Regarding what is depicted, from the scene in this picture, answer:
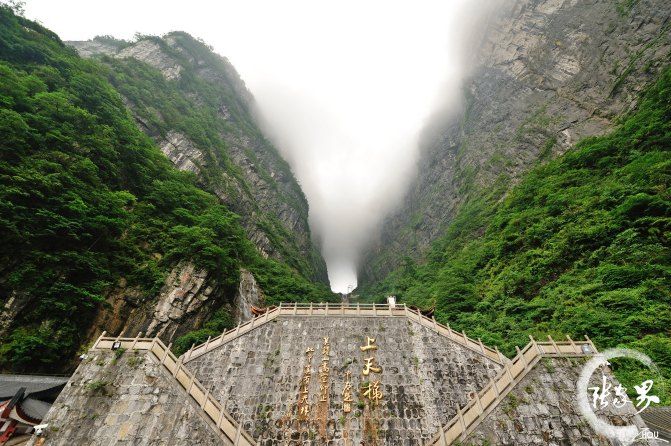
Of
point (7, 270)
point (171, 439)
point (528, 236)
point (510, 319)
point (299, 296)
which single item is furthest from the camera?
point (299, 296)

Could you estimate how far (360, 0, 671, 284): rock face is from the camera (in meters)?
37.9

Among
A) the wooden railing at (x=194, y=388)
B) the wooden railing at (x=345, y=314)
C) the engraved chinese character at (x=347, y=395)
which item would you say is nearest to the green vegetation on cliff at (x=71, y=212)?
the wooden railing at (x=194, y=388)

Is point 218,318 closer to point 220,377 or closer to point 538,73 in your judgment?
point 220,377

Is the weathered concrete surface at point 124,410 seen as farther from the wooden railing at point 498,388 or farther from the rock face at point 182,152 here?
the rock face at point 182,152

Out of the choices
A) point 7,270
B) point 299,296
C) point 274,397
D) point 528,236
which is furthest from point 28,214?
point 528,236

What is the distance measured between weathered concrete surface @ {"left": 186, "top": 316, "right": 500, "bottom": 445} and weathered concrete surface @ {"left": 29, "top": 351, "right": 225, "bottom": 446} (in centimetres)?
369

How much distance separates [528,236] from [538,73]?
138ft

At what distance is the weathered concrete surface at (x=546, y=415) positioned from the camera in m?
8.85

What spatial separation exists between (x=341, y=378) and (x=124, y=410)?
824 cm

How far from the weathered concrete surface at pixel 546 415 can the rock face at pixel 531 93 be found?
37831mm

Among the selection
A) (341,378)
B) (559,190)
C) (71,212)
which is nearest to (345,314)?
(341,378)

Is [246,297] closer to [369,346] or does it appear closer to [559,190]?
[369,346]

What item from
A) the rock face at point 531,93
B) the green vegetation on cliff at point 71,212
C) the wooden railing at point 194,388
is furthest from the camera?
the rock face at point 531,93

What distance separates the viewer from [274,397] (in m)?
13.2
